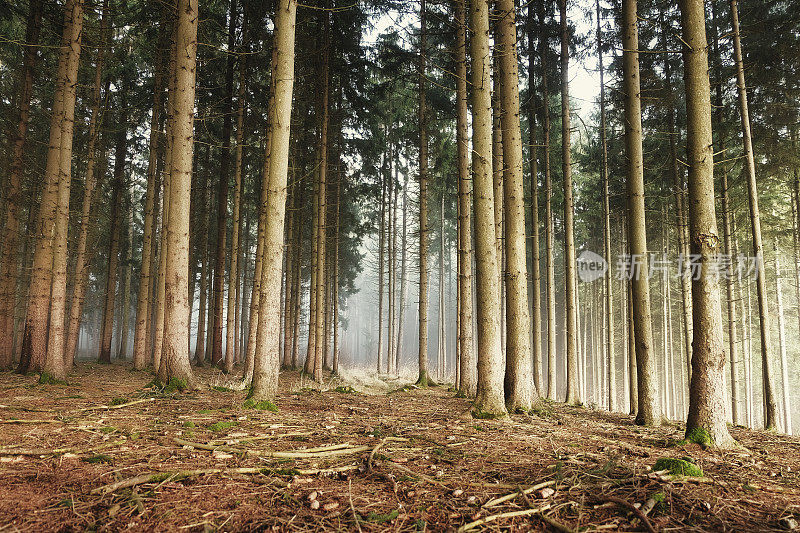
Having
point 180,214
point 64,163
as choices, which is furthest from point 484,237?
point 64,163

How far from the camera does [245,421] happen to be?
4.69 metres

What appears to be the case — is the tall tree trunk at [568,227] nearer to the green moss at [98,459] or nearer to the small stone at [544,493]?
the small stone at [544,493]

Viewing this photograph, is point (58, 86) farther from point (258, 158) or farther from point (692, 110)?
point (692, 110)

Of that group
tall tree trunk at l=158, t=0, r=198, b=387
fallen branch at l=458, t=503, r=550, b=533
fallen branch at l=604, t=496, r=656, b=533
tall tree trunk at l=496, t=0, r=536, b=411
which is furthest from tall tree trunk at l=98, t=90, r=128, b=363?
fallen branch at l=604, t=496, r=656, b=533

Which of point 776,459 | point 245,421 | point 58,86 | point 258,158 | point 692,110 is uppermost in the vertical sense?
point 258,158

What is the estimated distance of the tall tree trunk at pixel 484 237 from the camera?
20.9ft

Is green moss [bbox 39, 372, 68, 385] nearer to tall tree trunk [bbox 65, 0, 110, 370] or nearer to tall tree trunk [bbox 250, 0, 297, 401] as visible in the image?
tall tree trunk [bbox 65, 0, 110, 370]

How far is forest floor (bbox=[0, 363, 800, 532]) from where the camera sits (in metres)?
2.19

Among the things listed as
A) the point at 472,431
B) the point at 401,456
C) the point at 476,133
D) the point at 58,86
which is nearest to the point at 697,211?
the point at 476,133

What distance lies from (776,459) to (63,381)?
11758 millimetres

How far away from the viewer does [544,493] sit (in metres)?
2.64

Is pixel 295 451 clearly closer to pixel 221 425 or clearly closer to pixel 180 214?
pixel 221 425

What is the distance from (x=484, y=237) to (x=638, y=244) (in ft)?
11.2

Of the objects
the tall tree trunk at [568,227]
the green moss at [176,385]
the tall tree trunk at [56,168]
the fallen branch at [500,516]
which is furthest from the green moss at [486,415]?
the tall tree trunk at [56,168]
